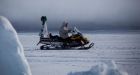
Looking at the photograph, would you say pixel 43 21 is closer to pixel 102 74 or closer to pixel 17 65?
pixel 102 74

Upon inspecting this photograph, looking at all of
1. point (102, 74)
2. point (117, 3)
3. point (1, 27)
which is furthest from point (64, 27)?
point (1, 27)

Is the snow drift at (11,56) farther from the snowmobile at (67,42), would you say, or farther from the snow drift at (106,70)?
the snowmobile at (67,42)

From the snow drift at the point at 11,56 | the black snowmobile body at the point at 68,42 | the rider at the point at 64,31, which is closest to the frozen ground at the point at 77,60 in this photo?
the black snowmobile body at the point at 68,42

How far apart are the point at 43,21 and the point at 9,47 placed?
659 centimetres

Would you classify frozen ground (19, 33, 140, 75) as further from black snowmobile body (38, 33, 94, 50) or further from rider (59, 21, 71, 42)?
rider (59, 21, 71, 42)

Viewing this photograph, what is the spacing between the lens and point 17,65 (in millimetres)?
2631

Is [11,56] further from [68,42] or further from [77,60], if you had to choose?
[68,42]

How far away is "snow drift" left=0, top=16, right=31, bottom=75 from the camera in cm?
262

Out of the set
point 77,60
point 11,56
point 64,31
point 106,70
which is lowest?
point 77,60

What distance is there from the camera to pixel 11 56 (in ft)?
8.61

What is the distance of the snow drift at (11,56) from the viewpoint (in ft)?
8.58

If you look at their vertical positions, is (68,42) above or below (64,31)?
below

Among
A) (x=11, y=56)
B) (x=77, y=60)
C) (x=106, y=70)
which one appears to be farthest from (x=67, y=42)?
(x=11, y=56)

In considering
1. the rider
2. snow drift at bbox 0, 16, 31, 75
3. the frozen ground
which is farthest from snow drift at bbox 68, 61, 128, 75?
the rider
